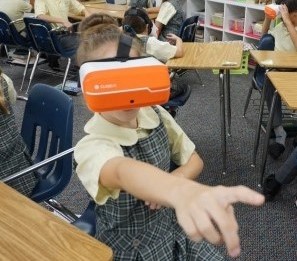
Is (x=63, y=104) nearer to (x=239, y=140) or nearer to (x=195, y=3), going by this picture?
(x=239, y=140)

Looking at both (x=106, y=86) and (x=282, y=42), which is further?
(x=282, y=42)

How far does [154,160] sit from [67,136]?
55 cm

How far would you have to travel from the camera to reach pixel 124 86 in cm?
52

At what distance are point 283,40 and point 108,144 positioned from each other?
2395 mm

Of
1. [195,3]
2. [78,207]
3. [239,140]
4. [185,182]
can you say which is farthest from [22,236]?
[195,3]

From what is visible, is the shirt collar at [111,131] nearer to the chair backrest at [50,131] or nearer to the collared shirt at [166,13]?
the chair backrest at [50,131]

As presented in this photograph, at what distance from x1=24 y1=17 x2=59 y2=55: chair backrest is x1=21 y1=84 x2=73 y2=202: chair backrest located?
6.41ft

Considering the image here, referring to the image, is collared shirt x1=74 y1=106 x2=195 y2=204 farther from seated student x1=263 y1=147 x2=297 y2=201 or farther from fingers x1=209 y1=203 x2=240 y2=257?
seated student x1=263 y1=147 x2=297 y2=201

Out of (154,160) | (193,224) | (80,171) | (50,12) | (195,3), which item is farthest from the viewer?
(195,3)

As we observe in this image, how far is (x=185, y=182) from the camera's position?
1.62 ft

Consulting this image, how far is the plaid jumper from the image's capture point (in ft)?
3.18

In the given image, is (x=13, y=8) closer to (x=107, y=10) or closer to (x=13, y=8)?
(x=13, y=8)

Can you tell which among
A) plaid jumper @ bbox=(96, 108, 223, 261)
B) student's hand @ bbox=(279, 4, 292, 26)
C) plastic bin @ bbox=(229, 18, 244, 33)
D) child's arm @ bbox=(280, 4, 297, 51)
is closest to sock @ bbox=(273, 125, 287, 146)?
child's arm @ bbox=(280, 4, 297, 51)

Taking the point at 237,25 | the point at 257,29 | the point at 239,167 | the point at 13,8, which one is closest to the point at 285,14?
the point at 239,167
